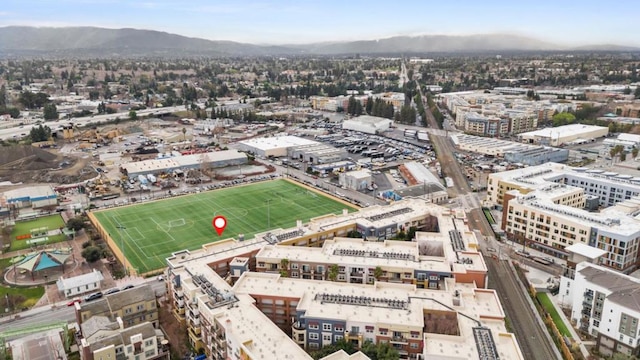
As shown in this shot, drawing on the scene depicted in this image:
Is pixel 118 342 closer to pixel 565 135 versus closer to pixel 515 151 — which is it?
pixel 515 151

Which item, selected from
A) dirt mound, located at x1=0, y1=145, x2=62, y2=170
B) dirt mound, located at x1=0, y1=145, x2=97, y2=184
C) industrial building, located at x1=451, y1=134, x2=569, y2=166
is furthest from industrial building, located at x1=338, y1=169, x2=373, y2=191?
dirt mound, located at x1=0, y1=145, x2=62, y2=170

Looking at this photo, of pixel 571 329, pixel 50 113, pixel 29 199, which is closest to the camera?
pixel 571 329

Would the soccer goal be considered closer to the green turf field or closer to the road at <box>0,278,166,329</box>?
the green turf field

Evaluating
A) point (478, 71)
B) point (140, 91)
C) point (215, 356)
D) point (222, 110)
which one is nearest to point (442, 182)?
point (215, 356)

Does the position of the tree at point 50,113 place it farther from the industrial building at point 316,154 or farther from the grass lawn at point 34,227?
the grass lawn at point 34,227

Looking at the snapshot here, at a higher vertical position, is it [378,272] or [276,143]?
[276,143]

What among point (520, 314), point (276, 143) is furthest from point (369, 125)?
point (520, 314)

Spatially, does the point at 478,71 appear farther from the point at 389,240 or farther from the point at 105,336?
the point at 105,336
